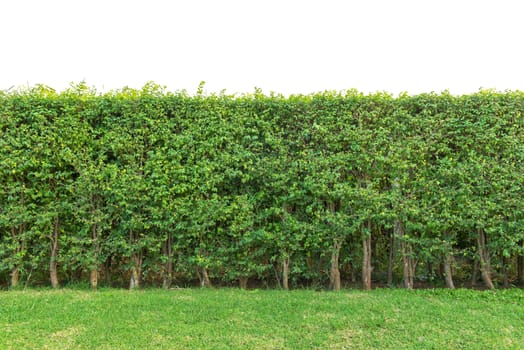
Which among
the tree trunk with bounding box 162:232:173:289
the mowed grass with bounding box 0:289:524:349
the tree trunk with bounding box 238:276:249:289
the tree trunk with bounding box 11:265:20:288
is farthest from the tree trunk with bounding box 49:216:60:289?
the tree trunk with bounding box 238:276:249:289

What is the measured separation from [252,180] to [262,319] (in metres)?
1.88

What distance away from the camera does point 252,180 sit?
4527 mm

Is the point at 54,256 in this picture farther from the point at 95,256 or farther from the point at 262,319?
the point at 262,319

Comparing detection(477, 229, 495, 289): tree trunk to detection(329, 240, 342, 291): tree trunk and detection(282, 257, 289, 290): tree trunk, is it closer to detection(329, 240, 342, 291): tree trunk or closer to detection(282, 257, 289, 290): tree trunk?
detection(329, 240, 342, 291): tree trunk

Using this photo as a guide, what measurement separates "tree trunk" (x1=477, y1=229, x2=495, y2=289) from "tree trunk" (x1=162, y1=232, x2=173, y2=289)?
14.8 feet

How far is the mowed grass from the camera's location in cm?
306

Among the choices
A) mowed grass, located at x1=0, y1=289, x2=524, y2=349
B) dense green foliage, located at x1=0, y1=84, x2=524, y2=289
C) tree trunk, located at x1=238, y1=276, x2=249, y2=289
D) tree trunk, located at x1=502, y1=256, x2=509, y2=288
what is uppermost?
dense green foliage, located at x1=0, y1=84, x2=524, y2=289

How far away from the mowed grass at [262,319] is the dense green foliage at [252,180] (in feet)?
1.66

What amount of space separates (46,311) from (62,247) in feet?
3.65

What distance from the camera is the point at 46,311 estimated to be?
12.1 feet

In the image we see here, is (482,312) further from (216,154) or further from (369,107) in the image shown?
(216,154)

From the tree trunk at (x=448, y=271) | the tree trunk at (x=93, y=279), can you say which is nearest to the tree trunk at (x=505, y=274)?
the tree trunk at (x=448, y=271)

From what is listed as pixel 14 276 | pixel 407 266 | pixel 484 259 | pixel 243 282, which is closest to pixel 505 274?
pixel 484 259

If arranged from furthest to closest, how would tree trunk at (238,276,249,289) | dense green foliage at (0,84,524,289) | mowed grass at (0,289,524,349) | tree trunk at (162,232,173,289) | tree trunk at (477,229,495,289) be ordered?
tree trunk at (238,276,249,289) < tree trunk at (162,232,173,289) < tree trunk at (477,229,495,289) < dense green foliage at (0,84,524,289) < mowed grass at (0,289,524,349)
